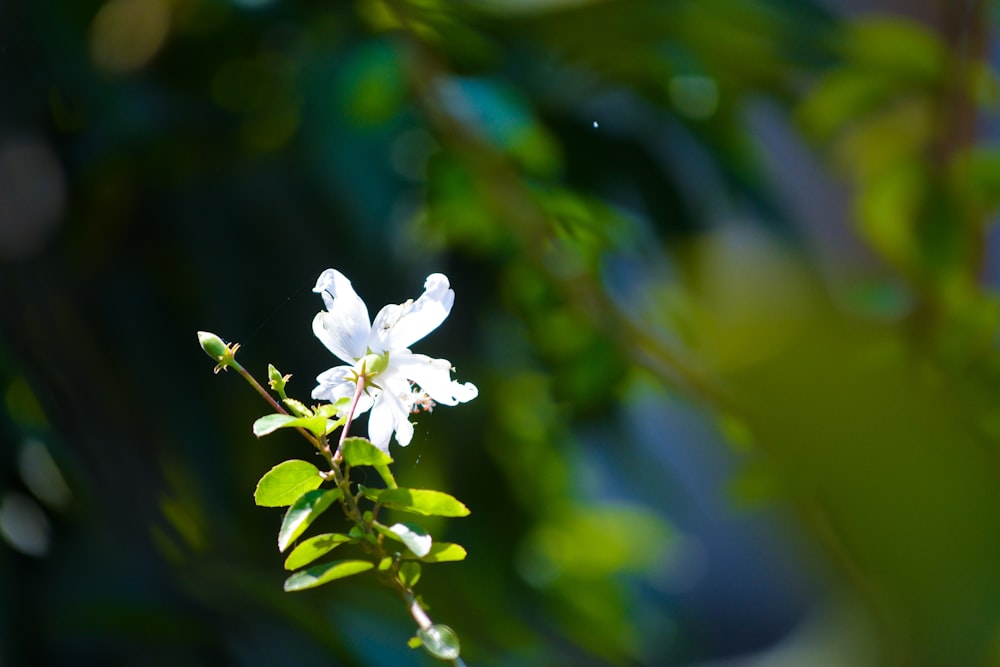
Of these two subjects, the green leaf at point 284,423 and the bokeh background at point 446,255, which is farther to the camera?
the bokeh background at point 446,255

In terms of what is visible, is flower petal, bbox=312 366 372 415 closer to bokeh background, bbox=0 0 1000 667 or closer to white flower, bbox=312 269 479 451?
white flower, bbox=312 269 479 451

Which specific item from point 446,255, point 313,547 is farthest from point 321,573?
point 446,255

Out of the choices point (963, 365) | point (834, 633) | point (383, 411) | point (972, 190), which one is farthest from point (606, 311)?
point (834, 633)

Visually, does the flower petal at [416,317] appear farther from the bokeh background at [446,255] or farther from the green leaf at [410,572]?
the bokeh background at [446,255]

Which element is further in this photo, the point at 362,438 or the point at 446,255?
the point at 446,255

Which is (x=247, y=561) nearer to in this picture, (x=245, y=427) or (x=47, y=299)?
(x=245, y=427)

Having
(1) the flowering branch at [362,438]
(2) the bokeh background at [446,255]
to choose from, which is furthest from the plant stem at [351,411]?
(2) the bokeh background at [446,255]

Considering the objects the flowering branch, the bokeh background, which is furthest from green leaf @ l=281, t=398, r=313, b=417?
the bokeh background

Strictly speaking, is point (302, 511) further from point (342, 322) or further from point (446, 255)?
point (446, 255)
